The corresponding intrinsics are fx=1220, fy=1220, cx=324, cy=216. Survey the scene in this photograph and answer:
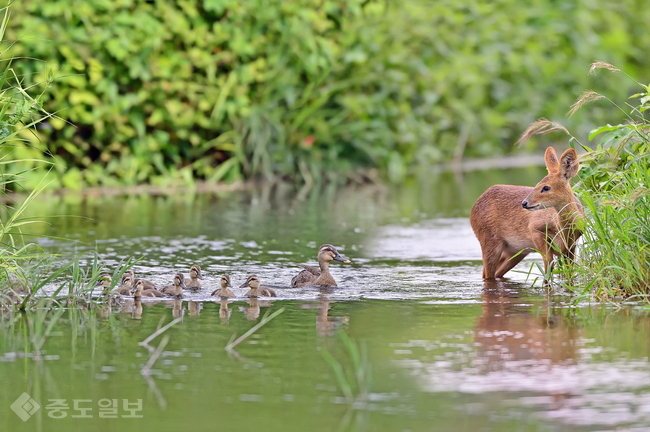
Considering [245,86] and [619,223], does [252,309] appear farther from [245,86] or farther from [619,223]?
[245,86]

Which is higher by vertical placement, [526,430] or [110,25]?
[110,25]

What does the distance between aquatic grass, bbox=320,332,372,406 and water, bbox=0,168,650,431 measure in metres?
0.02

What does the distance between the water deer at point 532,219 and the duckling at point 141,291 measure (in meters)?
2.68

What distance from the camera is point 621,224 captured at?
8.17 metres

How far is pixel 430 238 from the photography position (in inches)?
492

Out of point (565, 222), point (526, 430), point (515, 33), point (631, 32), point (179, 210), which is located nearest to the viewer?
point (526, 430)

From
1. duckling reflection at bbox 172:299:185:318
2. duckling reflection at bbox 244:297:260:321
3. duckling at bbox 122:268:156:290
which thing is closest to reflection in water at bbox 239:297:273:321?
duckling reflection at bbox 244:297:260:321

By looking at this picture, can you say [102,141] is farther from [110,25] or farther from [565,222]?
[565,222]

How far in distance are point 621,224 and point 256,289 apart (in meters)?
2.59

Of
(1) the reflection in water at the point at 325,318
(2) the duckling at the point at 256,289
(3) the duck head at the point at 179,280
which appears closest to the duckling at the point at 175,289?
(3) the duck head at the point at 179,280

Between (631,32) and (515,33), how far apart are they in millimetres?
4085

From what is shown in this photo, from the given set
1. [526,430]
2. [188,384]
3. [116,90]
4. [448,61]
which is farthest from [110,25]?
[526,430]

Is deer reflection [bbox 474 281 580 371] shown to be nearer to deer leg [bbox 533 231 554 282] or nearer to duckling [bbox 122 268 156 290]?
deer leg [bbox 533 231 554 282]

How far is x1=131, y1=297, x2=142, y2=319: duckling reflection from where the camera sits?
7984mm
